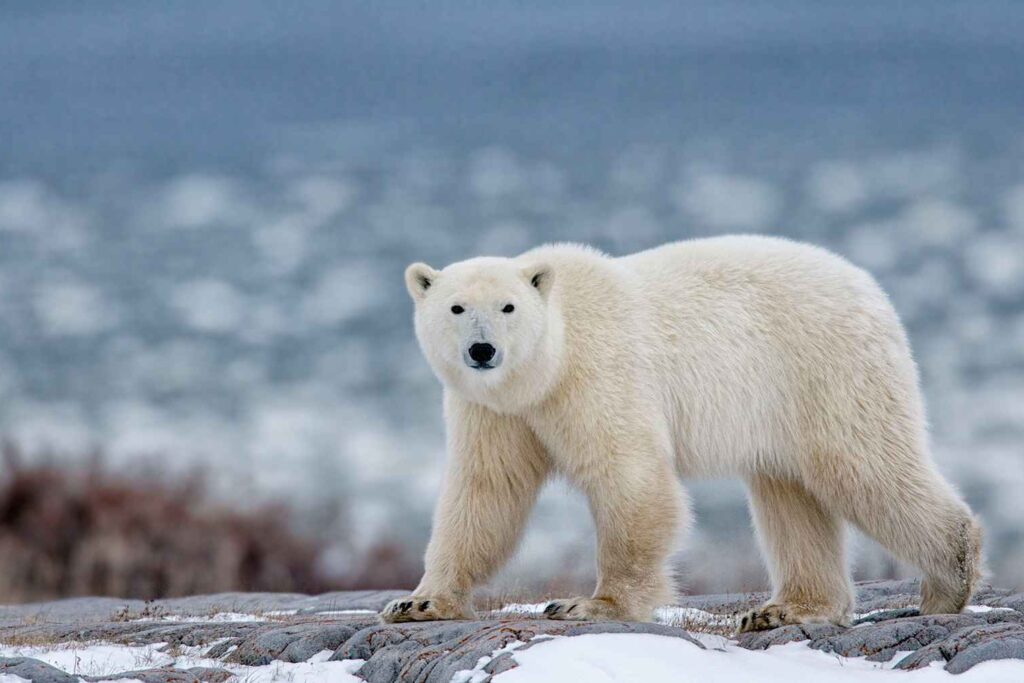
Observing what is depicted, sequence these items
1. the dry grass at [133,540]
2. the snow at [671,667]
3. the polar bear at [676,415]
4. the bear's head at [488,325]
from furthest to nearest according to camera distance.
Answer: the dry grass at [133,540], the polar bear at [676,415], the bear's head at [488,325], the snow at [671,667]

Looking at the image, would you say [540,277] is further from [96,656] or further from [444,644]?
[96,656]

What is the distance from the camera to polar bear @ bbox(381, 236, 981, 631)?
7297 mm

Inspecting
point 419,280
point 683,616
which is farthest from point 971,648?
point 419,280

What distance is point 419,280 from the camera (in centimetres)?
743

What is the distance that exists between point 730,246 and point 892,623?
8.48 ft

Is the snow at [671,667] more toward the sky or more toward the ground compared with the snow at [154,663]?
more toward the ground

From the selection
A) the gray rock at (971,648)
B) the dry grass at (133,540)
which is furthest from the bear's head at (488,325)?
the dry grass at (133,540)

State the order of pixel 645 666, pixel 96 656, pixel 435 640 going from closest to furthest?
pixel 645 666
pixel 435 640
pixel 96 656

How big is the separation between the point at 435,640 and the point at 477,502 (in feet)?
4.21

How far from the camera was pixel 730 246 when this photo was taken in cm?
834

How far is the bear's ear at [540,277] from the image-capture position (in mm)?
7324

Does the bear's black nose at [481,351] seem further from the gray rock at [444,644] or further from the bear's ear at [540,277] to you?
the gray rock at [444,644]

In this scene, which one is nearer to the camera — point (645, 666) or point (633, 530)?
point (645, 666)

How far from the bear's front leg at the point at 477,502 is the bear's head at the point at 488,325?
280 millimetres
